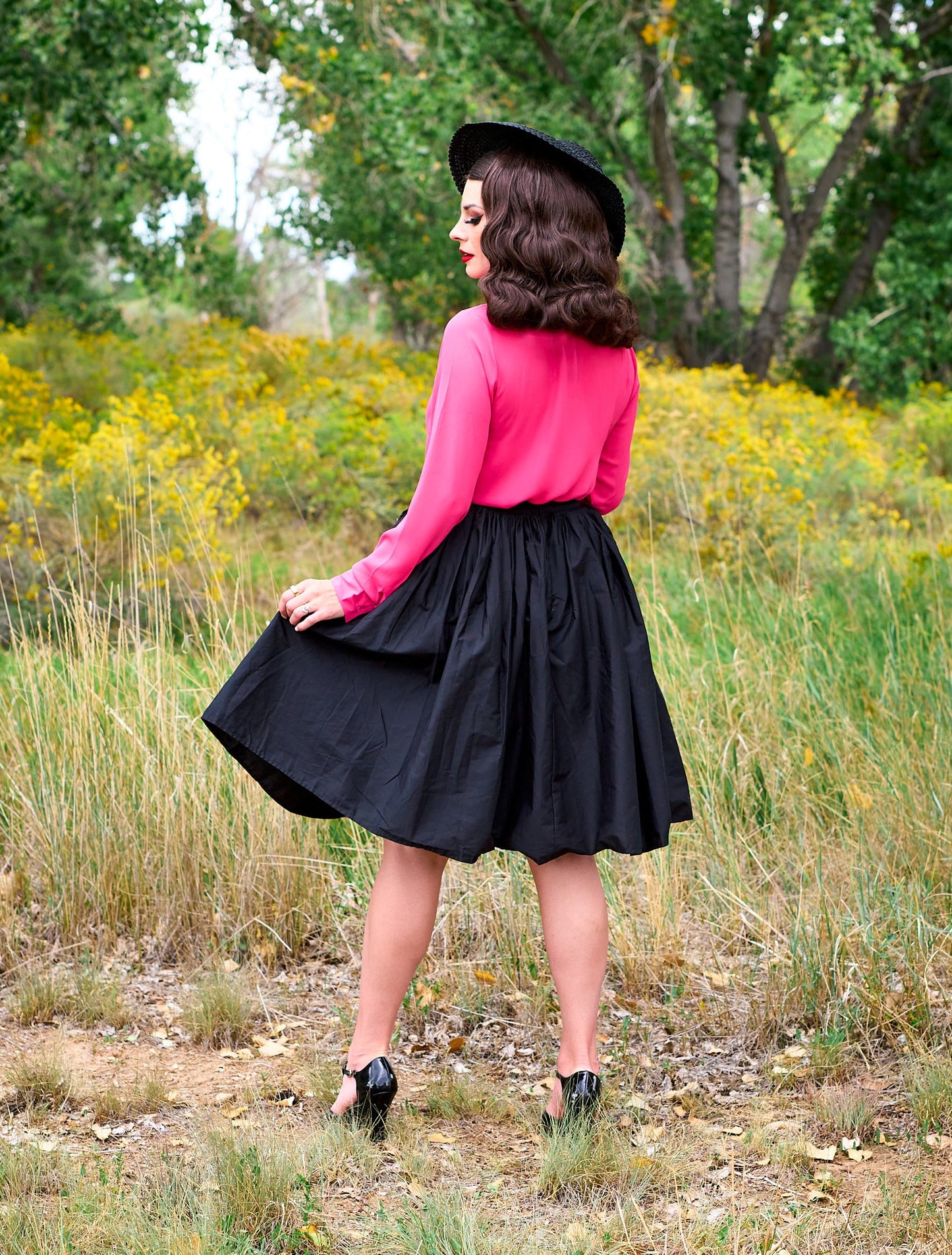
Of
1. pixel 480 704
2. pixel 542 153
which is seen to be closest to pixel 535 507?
pixel 480 704

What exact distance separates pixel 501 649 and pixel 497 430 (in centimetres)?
38

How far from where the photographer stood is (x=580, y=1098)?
7.50 feet

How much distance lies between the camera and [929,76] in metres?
11.8

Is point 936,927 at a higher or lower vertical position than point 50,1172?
higher

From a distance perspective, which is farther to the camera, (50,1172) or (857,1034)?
(857,1034)

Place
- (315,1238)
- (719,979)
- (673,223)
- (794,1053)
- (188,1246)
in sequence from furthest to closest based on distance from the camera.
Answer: (673,223) < (719,979) < (794,1053) < (315,1238) < (188,1246)

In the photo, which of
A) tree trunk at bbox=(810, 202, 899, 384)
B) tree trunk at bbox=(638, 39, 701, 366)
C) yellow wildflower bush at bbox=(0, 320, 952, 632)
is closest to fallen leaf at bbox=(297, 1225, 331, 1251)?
yellow wildflower bush at bbox=(0, 320, 952, 632)

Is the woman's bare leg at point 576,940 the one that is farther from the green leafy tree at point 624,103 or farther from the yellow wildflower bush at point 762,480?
the green leafy tree at point 624,103

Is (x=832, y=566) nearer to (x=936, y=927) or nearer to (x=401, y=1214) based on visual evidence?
(x=936, y=927)

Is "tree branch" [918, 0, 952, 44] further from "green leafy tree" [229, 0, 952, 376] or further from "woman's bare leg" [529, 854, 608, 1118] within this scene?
"woman's bare leg" [529, 854, 608, 1118]

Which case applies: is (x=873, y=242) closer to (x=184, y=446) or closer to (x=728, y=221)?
(x=728, y=221)

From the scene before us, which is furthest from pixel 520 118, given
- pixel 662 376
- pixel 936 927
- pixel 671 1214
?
pixel 671 1214

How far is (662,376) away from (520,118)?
12.1ft

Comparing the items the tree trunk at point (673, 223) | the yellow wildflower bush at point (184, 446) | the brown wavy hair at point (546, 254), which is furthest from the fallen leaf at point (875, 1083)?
the tree trunk at point (673, 223)
